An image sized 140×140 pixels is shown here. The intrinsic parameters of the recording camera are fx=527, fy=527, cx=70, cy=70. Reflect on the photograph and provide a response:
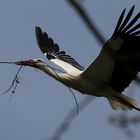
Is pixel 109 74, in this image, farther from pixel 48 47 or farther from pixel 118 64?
pixel 48 47

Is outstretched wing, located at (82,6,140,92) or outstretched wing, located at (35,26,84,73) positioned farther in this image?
outstretched wing, located at (35,26,84,73)

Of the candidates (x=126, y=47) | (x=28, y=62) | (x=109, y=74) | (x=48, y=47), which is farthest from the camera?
(x=48, y=47)

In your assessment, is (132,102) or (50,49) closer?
(132,102)

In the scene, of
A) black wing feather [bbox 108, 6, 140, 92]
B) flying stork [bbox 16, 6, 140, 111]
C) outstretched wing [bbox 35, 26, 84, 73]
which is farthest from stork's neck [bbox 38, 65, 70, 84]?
outstretched wing [bbox 35, 26, 84, 73]

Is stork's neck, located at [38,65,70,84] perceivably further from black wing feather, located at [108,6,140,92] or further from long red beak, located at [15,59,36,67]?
black wing feather, located at [108,6,140,92]

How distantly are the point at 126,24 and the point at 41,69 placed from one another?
1.25m

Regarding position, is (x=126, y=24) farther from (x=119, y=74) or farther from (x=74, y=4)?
(x=74, y=4)

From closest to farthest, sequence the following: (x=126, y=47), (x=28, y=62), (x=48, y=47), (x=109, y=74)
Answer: (x=126, y=47)
(x=28, y=62)
(x=109, y=74)
(x=48, y=47)

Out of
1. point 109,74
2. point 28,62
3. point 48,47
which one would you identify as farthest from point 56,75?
point 48,47

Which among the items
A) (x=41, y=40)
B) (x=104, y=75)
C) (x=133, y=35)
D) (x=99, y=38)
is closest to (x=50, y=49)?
(x=41, y=40)

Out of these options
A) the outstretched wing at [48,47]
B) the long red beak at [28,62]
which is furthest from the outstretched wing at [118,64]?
the outstretched wing at [48,47]

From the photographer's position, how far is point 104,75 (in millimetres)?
6625

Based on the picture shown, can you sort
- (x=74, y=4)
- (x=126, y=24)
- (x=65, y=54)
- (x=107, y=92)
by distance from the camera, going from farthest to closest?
(x=65, y=54) < (x=107, y=92) < (x=126, y=24) < (x=74, y=4)

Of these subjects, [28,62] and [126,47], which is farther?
[28,62]
